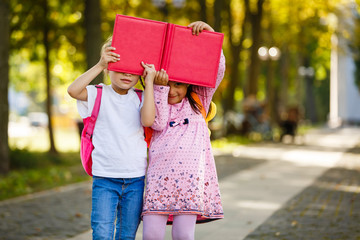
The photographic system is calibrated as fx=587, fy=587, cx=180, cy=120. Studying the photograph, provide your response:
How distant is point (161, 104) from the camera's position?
11.8 ft

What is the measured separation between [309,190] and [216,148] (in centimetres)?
854

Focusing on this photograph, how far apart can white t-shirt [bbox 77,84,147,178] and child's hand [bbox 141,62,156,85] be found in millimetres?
252

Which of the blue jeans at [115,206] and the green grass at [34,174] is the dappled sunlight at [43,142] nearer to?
the green grass at [34,174]

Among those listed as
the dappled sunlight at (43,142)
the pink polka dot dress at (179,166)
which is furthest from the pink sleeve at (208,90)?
the dappled sunlight at (43,142)

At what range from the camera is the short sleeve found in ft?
12.0

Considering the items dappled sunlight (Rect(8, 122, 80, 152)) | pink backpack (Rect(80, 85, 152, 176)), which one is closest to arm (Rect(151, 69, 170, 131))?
pink backpack (Rect(80, 85, 152, 176))

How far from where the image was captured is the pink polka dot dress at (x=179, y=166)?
11.8 ft

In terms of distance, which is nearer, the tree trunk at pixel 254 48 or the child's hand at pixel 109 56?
the child's hand at pixel 109 56

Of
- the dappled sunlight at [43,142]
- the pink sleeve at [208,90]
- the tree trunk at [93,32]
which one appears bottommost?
the dappled sunlight at [43,142]

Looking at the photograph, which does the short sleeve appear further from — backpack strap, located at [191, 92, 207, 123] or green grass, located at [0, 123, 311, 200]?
green grass, located at [0, 123, 311, 200]

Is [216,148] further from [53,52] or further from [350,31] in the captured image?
[350,31]

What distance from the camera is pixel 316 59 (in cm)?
4462

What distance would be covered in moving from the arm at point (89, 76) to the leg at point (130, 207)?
1.99 feet

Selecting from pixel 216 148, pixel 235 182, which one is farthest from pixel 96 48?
pixel 216 148
